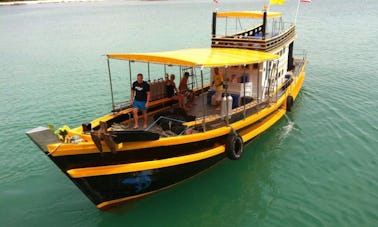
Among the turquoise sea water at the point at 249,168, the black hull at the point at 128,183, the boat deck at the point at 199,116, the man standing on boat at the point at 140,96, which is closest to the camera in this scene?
the black hull at the point at 128,183

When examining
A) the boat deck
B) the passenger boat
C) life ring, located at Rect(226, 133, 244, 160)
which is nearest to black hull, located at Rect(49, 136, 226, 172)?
the passenger boat

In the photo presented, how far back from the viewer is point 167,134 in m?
8.99

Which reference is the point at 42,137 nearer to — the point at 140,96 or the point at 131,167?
the point at 131,167

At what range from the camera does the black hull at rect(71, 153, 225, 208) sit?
25.0 ft

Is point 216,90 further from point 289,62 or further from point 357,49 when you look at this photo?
point 357,49

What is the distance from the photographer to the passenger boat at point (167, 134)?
7320 mm

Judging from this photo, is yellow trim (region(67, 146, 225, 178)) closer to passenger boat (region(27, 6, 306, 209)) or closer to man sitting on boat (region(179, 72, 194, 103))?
passenger boat (region(27, 6, 306, 209))

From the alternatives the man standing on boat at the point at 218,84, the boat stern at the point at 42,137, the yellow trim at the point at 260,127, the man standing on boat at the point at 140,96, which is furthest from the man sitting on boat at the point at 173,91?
the boat stern at the point at 42,137

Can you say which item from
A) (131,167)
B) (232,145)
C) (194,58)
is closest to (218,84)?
(194,58)

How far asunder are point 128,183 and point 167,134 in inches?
69.2

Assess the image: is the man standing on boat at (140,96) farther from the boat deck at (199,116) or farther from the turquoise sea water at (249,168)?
the turquoise sea water at (249,168)

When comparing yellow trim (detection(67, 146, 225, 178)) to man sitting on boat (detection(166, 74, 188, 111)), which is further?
man sitting on boat (detection(166, 74, 188, 111))

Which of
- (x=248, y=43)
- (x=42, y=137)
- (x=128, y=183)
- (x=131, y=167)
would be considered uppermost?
(x=248, y=43)

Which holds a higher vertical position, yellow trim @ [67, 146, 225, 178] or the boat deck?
the boat deck
